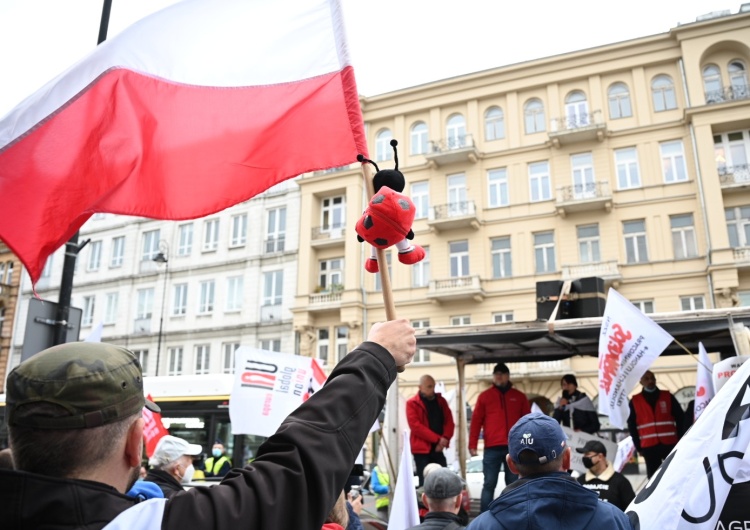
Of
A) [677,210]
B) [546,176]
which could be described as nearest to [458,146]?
[546,176]

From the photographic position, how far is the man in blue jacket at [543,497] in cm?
281

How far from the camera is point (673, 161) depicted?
97.9 ft

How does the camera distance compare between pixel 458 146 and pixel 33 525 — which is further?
pixel 458 146

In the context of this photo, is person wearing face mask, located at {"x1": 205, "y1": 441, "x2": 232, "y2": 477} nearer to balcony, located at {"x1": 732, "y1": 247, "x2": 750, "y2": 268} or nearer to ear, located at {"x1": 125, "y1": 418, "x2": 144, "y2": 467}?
ear, located at {"x1": 125, "y1": 418, "x2": 144, "y2": 467}

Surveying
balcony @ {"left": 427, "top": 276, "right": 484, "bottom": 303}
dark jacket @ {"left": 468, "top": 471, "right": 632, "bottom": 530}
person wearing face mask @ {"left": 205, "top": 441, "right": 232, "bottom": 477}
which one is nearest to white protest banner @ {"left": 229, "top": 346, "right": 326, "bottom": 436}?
person wearing face mask @ {"left": 205, "top": 441, "right": 232, "bottom": 477}

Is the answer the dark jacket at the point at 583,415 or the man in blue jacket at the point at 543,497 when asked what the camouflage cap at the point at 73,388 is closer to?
the man in blue jacket at the point at 543,497

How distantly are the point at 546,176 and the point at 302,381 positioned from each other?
25502 mm

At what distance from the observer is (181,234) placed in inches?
1603

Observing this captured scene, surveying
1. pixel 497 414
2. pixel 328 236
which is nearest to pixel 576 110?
pixel 328 236

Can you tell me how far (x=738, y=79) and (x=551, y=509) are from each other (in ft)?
107

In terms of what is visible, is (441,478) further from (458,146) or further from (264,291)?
(264,291)

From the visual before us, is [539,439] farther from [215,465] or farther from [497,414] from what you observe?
[215,465]

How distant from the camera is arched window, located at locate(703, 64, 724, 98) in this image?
1165 inches

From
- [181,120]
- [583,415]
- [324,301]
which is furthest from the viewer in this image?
[324,301]
